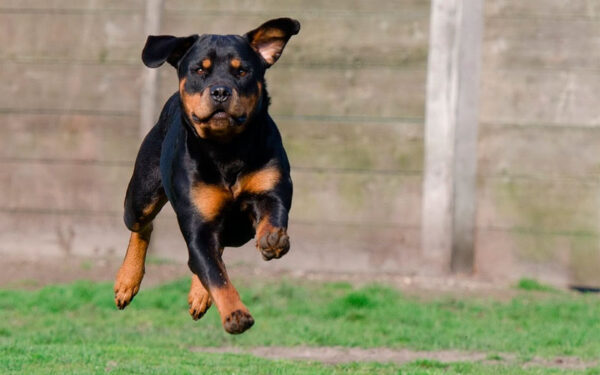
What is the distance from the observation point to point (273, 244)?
4.86 metres

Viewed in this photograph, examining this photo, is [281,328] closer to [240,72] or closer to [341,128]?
[341,128]

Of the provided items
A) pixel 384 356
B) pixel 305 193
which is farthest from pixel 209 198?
pixel 305 193

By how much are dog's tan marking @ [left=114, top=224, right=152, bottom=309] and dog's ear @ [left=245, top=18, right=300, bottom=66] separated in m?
1.38

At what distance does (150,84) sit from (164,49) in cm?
525

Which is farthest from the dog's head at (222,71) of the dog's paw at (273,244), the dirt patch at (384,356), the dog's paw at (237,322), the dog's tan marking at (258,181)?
the dirt patch at (384,356)

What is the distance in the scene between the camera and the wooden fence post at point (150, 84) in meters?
10.5

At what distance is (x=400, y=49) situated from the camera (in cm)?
1027

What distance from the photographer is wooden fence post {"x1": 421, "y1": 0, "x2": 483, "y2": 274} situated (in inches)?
396

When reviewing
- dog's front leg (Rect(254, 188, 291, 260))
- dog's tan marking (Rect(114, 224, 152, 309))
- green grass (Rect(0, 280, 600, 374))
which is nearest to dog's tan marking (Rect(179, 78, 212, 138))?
dog's front leg (Rect(254, 188, 291, 260))

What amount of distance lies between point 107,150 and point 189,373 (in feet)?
15.6

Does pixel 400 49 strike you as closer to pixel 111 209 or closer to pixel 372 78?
pixel 372 78

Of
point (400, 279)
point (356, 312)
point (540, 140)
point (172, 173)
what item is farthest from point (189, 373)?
point (540, 140)

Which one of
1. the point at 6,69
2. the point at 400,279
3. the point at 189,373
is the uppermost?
the point at 6,69

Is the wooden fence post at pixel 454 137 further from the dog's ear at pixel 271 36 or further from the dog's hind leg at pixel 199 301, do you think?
the dog's ear at pixel 271 36
